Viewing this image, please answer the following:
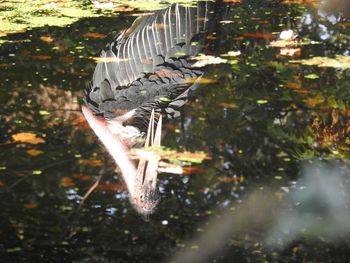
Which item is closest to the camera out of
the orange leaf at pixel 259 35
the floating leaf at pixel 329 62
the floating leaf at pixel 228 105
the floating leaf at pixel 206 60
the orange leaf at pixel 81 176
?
the orange leaf at pixel 81 176

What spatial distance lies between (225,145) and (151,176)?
0.62 m

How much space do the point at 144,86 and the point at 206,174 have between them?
174 centimetres

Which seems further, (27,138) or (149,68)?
(149,68)

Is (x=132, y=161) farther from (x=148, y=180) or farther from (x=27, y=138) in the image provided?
(x=27, y=138)

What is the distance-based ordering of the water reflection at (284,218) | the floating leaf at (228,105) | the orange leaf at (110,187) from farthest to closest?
the floating leaf at (228,105) < the orange leaf at (110,187) < the water reflection at (284,218)

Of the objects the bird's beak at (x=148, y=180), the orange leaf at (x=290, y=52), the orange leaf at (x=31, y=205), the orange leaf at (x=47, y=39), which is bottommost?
the orange leaf at (x=47, y=39)

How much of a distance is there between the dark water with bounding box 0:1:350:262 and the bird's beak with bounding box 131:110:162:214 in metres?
0.05

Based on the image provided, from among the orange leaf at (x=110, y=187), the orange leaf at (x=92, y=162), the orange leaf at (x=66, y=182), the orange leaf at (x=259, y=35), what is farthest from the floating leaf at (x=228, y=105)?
the orange leaf at (x=259, y=35)

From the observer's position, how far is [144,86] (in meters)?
4.94

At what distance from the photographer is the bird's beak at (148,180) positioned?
3.13 m

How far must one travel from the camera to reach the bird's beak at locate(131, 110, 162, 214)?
3.13 metres

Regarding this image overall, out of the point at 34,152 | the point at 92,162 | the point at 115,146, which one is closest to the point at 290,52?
the point at 115,146

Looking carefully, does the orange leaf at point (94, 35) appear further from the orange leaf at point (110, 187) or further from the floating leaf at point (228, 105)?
the orange leaf at point (110, 187)

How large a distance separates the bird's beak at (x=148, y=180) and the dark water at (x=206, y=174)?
54mm
